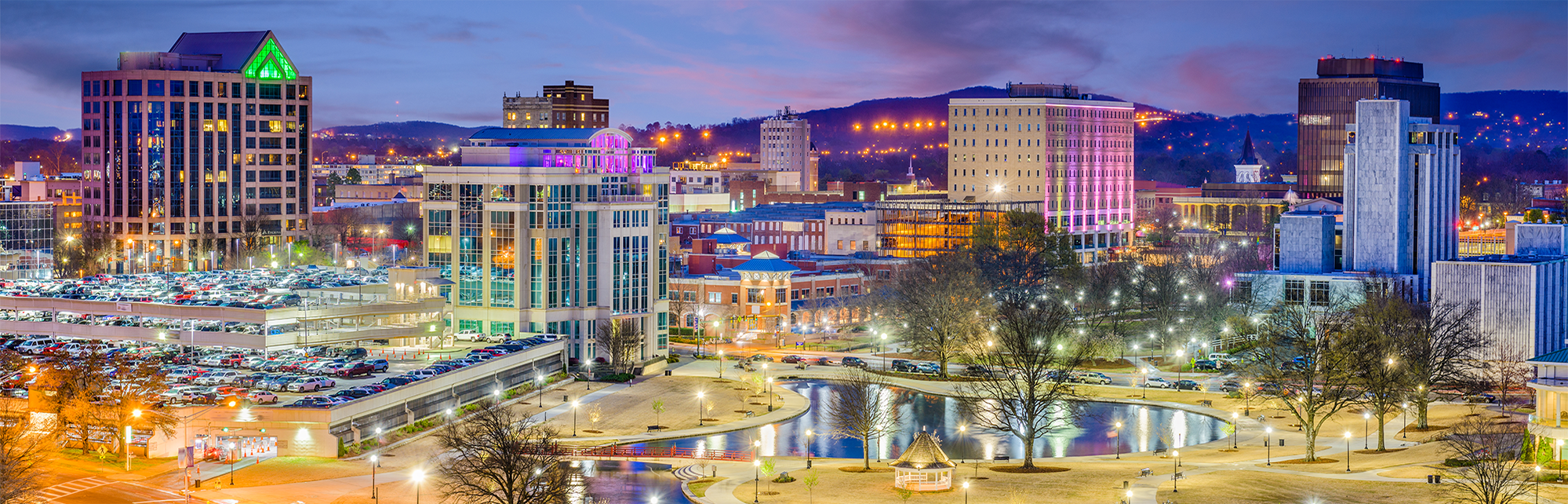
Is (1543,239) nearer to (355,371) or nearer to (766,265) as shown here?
(766,265)

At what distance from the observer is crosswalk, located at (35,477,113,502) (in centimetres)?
7399

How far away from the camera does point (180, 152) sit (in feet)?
631

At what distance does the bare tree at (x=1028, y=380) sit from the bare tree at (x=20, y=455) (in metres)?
46.0

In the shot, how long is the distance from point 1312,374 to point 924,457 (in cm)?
2412

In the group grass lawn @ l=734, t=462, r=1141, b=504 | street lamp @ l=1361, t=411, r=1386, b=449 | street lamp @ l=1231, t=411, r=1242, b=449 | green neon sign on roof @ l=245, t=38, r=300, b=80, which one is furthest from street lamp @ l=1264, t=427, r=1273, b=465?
green neon sign on roof @ l=245, t=38, r=300, b=80

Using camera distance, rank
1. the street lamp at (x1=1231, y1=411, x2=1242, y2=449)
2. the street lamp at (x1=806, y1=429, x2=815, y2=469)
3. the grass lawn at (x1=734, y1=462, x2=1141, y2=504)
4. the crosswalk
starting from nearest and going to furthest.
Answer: the crosswalk → the grass lawn at (x1=734, y1=462, x2=1141, y2=504) → the street lamp at (x1=806, y1=429, x2=815, y2=469) → the street lamp at (x1=1231, y1=411, x2=1242, y2=449)

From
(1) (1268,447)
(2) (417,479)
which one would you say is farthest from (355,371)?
(1) (1268,447)

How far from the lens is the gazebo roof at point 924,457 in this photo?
78375 mm

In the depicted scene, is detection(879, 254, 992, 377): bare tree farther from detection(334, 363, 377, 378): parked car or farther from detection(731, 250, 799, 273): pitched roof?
detection(334, 363, 377, 378): parked car

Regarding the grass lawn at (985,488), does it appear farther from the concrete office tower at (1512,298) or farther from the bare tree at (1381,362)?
the concrete office tower at (1512,298)

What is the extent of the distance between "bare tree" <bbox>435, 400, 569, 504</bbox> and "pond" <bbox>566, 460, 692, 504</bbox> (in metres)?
1.50

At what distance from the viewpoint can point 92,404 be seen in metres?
85.2

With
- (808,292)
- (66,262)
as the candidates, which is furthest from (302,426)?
(66,262)

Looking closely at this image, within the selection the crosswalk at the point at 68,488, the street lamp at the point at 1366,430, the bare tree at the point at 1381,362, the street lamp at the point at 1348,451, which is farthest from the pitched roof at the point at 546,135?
the street lamp at the point at 1348,451
